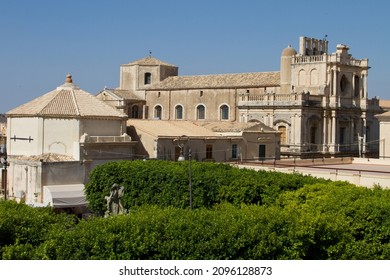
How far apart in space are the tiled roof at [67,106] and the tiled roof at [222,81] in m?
17.9

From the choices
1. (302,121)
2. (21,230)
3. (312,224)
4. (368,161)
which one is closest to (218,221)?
(312,224)

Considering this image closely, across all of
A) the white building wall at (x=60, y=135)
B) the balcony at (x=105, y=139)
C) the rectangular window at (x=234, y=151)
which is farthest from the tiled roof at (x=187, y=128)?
the white building wall at (x=60, y=135)

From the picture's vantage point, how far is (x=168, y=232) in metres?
16.4

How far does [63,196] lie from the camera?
1366 inches

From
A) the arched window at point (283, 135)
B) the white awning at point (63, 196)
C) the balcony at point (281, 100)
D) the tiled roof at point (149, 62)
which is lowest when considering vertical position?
the white awning at point (63, 196)

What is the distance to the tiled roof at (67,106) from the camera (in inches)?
1540

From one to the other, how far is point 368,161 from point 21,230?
30277 millimetres

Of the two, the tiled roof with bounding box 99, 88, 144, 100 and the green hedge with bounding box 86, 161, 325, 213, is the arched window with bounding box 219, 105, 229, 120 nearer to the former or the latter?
the tiled roof with bounding box 99, 88, 144, 100

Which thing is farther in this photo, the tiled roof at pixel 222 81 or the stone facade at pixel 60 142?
the tiled roof at pixel 222 81

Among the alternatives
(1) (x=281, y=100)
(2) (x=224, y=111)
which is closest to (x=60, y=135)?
(1) (x=281, y=100)

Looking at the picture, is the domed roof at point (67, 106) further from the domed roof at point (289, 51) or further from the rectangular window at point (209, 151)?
the domed roof at point (289, 51)

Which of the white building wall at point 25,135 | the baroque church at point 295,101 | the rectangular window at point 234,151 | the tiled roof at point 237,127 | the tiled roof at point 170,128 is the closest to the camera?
the white building wall at point 25,135

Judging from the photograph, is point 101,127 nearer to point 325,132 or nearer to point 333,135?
point 325,132

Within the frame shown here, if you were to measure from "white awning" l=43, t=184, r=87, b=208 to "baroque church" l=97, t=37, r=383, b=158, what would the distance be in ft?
55.9
